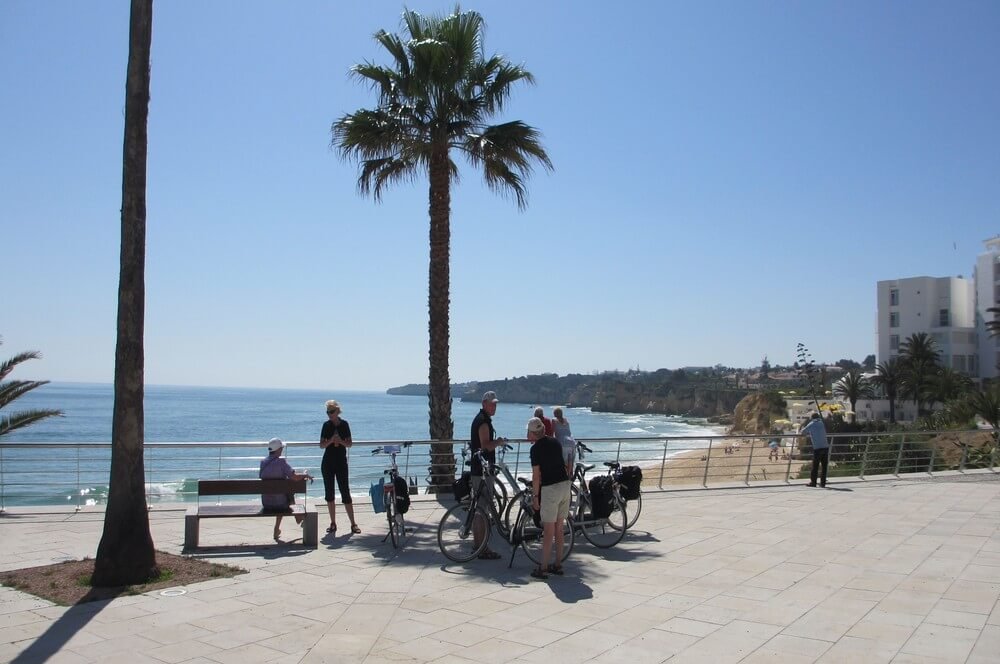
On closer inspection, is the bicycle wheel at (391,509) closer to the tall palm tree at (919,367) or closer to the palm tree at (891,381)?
the tall palm tree at (919,367)

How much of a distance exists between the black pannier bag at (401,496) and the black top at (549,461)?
2.19 m

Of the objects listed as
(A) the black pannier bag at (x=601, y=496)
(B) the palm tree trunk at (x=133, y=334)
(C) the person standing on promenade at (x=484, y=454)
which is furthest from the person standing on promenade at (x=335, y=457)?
(A) the black pannier bag at (x=601, y=496)

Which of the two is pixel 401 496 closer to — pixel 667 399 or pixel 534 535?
pixel 534 535

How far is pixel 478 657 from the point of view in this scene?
5441 millimetres

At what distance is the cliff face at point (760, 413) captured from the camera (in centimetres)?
8331

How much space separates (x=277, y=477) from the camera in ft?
31.4

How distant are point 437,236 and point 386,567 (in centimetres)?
776

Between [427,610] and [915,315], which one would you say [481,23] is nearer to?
[427,610]

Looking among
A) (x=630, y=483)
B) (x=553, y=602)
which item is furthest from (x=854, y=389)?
(x=553, y=602)

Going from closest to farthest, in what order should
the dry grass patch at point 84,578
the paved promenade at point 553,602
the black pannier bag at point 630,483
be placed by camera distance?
the paved promenade at point 553,602 < the dry grass patch at point 84,578 < the black pannier bag at point 630,483

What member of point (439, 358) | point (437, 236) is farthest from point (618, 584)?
point (437, 236)

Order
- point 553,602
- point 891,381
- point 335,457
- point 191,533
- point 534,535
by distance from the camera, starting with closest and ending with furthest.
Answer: point 553,602 < point 534,535 < point 191,533 < point 335,457 < point 891,381

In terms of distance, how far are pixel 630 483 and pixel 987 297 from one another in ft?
220

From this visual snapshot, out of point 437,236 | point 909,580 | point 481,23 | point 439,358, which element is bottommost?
point 909,580
